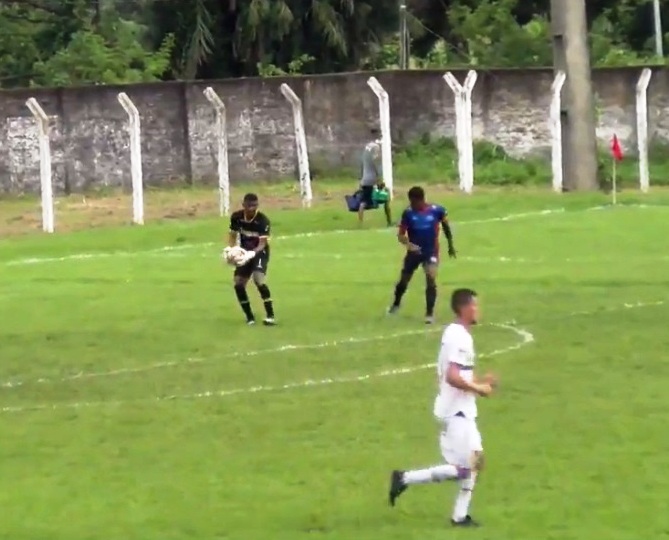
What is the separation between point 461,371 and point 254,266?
1085cm

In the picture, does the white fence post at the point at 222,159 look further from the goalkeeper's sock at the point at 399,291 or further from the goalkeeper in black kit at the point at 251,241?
the goalkeeper in black kit at the point at 251,241

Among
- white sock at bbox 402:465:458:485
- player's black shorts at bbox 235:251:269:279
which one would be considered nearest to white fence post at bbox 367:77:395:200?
player's black shorts at bbox 235:251:269:279

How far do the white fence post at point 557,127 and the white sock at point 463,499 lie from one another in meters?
28.1

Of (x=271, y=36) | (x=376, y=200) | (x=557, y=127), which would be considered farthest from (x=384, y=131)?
(x=271, y=36)

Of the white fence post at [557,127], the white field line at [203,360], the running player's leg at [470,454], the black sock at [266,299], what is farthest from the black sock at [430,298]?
the white fence post at [557,127]

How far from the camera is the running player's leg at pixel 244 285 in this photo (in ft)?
71.2

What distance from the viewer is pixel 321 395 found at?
17094 millimetres

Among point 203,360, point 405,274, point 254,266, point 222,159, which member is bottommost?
point 203,360

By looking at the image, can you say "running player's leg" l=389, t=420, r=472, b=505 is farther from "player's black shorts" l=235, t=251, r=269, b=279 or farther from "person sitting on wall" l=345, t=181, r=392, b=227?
"person sitting on wall" l=345, t=181, r=392, b=227

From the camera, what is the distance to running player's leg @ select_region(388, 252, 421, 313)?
21625 mm

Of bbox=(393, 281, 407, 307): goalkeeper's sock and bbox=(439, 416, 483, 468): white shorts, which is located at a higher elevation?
bbox=(393, 281, 407, 307): goalkeeper's sock

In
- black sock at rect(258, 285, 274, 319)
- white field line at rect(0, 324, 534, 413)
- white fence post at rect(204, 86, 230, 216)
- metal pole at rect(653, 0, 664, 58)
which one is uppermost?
metal pole at rect(653, 0, 664, 58)

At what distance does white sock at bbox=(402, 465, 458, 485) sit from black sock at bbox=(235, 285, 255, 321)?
1061 centimetres

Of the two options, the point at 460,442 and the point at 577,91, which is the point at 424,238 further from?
the point at 577,91
